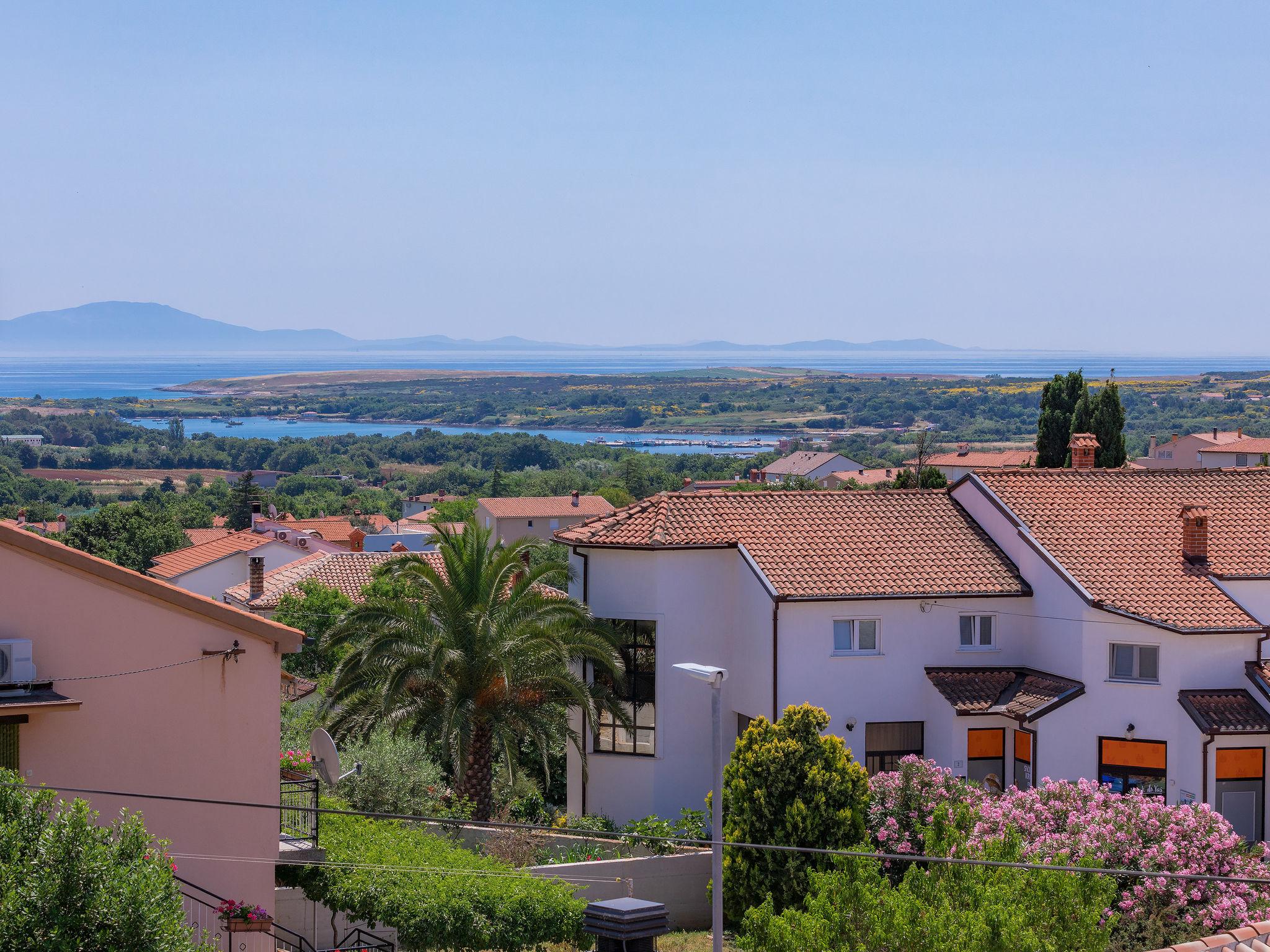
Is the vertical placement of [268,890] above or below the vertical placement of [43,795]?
below

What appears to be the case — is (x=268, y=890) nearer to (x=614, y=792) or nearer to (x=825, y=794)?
(x=825, y=794)

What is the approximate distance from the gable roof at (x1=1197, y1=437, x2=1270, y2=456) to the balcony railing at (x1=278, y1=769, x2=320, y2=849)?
312 feet

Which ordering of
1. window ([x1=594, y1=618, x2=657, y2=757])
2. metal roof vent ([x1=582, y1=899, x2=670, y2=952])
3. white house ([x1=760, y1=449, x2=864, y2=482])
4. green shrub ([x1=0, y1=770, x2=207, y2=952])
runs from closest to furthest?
1. green shrub ([x1=0, y1=770, x2=207, y2=952])
2. metal roof vent ([x1=582, y1=899, x2=670, y2=952])
3. window ([x1=594, y1=618, x2=657, y2=757])
4. white house ([x1=760, y1=449, x2=864, y2=482])

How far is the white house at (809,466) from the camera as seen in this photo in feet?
494

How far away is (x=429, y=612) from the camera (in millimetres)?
29016

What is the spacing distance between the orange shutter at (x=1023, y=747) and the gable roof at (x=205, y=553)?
51148 mm

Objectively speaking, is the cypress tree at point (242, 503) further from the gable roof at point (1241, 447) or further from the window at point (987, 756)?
the window at point (987, 756)

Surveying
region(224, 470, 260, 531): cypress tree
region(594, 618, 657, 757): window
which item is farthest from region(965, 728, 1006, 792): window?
region(224, 470, 260, 531): cypress tree

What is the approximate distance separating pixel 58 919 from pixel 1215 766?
→ 2079 cm

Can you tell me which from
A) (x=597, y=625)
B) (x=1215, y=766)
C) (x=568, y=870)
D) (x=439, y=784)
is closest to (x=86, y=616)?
(x=568, y=870)

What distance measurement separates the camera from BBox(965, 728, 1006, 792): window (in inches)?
1132

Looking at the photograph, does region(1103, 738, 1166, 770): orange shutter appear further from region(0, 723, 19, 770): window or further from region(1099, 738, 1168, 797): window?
region(0, 723, 19, 770): window

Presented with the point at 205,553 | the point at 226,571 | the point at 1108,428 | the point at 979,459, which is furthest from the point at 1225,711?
the point at 979,459

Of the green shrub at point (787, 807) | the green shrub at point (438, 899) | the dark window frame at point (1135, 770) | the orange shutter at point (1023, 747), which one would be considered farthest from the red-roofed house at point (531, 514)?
the green shrub at point (438, 899)
